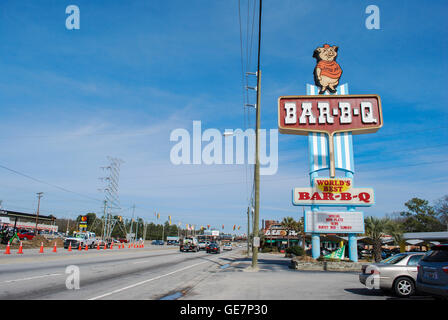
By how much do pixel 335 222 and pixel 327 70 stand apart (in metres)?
11.5

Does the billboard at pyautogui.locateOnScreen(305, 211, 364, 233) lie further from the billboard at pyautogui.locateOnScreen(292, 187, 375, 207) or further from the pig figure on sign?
the pig figure on sign

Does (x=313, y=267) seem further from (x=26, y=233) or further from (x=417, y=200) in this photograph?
(x=417, y=200)

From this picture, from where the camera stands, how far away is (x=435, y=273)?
8.05 m

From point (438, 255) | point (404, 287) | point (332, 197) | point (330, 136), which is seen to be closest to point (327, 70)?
point (330, 136)

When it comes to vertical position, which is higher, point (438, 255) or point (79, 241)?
point (438, 255)

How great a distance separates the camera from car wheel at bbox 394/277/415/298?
33.3ft

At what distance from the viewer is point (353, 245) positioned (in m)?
21.3

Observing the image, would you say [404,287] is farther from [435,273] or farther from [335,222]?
[335,222]

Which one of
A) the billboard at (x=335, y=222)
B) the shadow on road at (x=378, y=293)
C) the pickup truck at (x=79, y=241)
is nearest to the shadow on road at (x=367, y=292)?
the shadow on road at (x=378, y=293)

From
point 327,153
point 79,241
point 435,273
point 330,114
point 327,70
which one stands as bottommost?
point 79,241

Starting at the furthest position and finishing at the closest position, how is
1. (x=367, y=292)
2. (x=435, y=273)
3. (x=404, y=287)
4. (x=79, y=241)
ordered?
Answer: (x=79, y=241) → (x=367, y=292) → (x=404, y=287) → (x=435, y=273)

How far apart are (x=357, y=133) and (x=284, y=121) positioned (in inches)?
214
